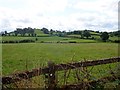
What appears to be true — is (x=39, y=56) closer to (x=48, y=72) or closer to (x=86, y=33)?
(x=48, y=72)

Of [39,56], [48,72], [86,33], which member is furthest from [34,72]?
[86,33]

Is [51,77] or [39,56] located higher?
[51,77]

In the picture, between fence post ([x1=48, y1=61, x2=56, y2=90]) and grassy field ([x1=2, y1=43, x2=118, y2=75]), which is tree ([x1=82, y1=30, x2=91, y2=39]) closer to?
grassy field ([x1=2, y1=43, x2=118, y2=75])

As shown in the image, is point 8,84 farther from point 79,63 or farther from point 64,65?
point 79,63

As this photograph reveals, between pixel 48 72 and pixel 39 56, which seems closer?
pixel 48 72

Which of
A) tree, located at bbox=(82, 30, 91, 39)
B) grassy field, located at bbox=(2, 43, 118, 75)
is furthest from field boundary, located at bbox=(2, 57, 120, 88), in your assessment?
tree, located at bbox=(82, 30, 91, 39)

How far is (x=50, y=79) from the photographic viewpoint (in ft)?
24.5

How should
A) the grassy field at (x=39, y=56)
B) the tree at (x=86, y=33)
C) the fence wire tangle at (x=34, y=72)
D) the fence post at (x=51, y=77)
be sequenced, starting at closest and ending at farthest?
the fence wire tangle at (x=34, y=72)
the fence post at (x=51, y=77)
the grassy field at (x=39, y=56)
the tree at (x=86, y=33)

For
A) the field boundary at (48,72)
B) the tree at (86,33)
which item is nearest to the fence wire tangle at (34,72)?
the field boundary at (48,72)

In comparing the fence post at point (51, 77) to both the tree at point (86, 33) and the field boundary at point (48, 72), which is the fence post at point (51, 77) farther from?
the tree at point (86, 33)

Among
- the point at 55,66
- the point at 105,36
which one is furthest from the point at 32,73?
the point at 105,36

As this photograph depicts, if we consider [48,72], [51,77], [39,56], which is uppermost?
[48,72]

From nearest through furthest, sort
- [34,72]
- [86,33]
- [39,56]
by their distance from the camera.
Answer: [34,72] → [39,56] → [86,33]

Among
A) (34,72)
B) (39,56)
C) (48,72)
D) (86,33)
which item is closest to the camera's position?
(34,72)
